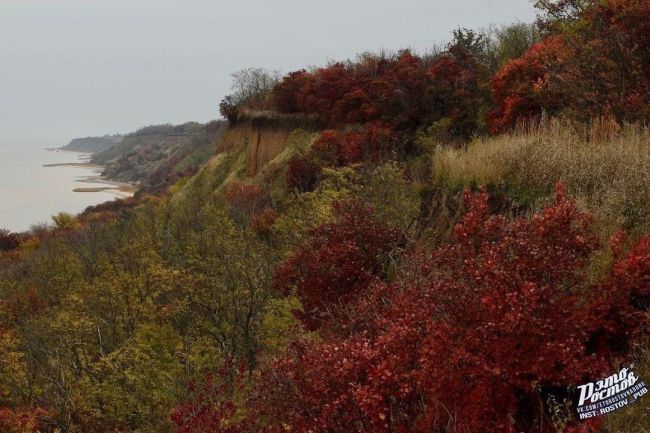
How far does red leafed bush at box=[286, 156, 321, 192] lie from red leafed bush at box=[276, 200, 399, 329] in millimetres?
25835

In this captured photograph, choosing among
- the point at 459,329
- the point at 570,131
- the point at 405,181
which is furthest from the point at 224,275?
the point at 459,329

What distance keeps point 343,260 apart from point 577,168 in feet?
21.2

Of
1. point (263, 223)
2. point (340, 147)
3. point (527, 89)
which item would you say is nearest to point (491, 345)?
point (527, 89)

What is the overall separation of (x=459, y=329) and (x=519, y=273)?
1079mm

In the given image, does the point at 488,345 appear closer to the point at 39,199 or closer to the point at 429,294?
the point at 429,294

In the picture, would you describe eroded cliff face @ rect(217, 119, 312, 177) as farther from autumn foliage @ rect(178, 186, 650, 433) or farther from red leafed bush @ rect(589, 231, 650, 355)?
red leafed bush @ rect(589, 231, 650, 355)

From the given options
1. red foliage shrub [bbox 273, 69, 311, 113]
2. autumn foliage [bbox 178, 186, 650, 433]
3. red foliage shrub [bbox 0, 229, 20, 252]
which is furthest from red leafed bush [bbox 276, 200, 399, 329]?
→ red foliage shrub [bbox 0, 229, 20, 252]

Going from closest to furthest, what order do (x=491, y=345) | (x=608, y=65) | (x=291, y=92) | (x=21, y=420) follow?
(x=491, y=345) → (x=608, y=65) → (x=21, y=420) → (x=291, y=92)

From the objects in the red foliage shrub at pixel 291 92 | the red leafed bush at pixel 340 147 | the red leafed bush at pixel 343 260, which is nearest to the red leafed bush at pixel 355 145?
the red leafed bush at pixel 340 147

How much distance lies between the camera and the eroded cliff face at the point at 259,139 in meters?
53.8

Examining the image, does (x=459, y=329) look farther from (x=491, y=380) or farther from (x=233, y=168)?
(x=233, y=168)

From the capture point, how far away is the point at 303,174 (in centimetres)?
4194

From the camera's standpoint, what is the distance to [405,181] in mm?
22703

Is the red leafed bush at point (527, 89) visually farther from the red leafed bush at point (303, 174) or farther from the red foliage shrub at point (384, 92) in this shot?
the red leafed bush at point (303, 174)
